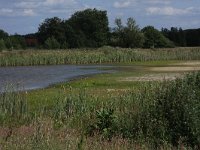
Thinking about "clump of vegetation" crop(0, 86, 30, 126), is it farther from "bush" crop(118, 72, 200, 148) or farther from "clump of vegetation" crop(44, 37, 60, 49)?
"clump of vegetation" crop(44, 37, 60, 49)

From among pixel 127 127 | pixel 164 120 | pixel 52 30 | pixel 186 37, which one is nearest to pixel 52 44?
pixel 52 30

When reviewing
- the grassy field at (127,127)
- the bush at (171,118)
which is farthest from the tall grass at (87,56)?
the bush at (171,118)

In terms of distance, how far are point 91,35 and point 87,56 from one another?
162ft

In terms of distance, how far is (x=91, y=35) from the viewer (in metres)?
127

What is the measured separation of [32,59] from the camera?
2884 inches

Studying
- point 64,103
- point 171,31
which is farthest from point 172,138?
point 171,31

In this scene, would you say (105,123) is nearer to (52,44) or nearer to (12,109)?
(12,109)

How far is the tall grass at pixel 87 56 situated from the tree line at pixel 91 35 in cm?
2764

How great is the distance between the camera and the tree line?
4550 inches

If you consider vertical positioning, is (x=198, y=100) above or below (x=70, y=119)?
above

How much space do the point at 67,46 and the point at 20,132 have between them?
354 feet

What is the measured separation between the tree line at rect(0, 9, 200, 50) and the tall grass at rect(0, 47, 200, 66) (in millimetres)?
27638

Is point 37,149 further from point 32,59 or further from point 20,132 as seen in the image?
point 32,59

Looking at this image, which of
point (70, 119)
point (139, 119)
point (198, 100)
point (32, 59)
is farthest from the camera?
point (32, 59)
